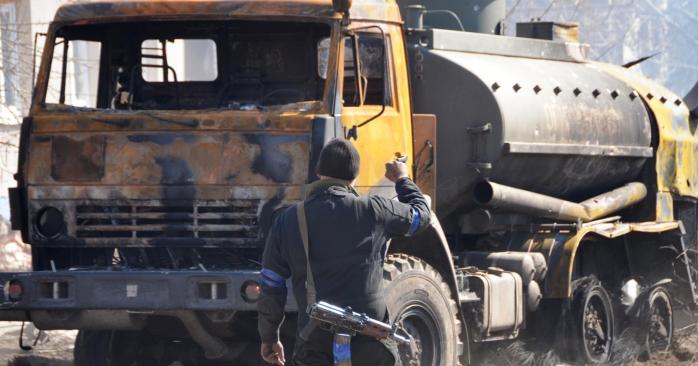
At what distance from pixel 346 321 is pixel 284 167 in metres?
2.35

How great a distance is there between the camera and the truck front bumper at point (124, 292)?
823 centimetres

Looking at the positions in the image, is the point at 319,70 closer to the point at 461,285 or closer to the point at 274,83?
the point at 274,83

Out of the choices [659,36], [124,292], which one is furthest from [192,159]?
[659,36]

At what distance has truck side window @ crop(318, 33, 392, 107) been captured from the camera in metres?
9.06

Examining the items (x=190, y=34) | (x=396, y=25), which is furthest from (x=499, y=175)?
(x=190, y=34)

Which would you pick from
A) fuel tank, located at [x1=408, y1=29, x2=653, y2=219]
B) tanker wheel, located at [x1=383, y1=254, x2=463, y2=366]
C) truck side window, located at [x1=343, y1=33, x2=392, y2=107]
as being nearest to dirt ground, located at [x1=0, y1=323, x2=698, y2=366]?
fuel tank, located at [x1=408, y1=29, x2=653, y2=219]

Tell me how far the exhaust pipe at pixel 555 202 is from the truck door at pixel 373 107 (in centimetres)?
131

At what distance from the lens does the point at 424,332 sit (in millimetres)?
9367

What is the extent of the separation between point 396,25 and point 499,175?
1758 mm

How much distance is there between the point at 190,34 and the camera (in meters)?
9.62

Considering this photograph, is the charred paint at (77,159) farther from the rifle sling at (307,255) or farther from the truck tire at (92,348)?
the rifle sling at (307,255)

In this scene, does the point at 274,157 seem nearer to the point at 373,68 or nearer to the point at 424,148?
the point at 373,68

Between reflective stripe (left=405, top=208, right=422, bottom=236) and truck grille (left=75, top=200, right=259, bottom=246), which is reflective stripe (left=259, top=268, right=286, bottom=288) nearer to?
reflective stripe (left=405, top=208, right=422, bottom=236)

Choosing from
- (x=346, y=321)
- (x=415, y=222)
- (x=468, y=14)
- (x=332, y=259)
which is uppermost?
(x=468, y=14)
